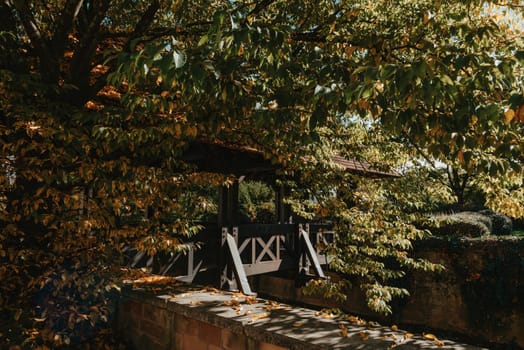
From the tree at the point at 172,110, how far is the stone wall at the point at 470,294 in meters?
7.45

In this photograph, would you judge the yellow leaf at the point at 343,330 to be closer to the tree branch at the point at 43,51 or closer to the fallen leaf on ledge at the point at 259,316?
the fallen leaf on ledge at the point at 259,316

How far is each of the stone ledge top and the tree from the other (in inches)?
27.0

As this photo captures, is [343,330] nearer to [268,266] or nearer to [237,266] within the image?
[237,266]

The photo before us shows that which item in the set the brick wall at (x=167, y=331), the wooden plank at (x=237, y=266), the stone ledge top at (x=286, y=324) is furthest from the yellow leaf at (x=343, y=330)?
the wooden plank at (x=237, y=266)

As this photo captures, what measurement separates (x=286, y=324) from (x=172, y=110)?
2.44 metres

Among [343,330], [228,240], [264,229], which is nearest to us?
[343,330]

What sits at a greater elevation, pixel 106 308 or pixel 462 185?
pixel 462 185

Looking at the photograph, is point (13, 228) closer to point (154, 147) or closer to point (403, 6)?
point (154, 147)

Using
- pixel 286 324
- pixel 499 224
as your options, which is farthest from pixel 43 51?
pixel 499 224

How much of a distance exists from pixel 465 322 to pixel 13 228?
10723 mm

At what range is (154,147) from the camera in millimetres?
3643

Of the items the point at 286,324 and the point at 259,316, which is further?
the point at 259,316

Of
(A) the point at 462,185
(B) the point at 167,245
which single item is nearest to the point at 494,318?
(B) the point at 167,245

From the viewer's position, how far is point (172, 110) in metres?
4.01
